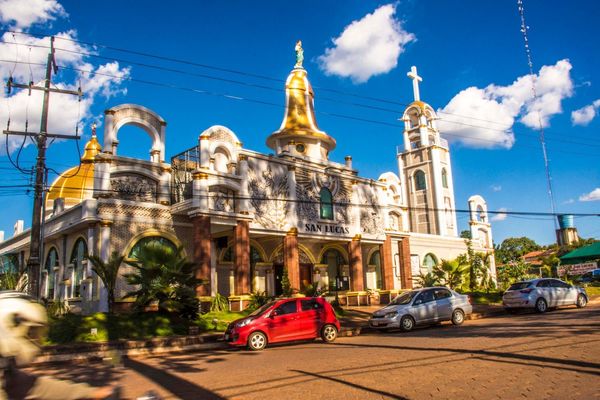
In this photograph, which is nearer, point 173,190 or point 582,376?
point 582,376

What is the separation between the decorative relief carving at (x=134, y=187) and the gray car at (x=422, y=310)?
39.1ft

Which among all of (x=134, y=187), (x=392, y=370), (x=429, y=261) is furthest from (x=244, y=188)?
(x=429, y=261)

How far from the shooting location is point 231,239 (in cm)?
2483

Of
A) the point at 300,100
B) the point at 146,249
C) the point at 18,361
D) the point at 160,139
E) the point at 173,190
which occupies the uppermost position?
the point at 300,100

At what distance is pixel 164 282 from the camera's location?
1752 centimetres

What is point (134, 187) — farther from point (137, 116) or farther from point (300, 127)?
point (300, 127)

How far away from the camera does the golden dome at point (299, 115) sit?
3222 centimetres

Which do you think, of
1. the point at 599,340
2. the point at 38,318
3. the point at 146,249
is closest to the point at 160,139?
the point at 146,249

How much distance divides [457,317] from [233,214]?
34.6ft

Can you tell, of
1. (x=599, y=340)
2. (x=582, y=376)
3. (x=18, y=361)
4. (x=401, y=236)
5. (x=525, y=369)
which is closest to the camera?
(x=18, y=361)

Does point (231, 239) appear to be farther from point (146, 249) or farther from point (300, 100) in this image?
point (300, 100)

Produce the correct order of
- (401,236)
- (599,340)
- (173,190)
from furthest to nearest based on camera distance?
1. (401,236)
2. (173,190)
3. (599,340)

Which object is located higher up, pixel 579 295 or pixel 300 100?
pixel 300 100

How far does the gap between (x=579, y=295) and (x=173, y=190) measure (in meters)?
19.8
